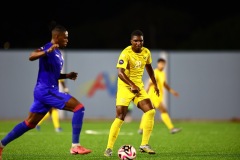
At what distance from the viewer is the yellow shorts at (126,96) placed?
11.6 m

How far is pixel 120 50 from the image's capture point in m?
29.2

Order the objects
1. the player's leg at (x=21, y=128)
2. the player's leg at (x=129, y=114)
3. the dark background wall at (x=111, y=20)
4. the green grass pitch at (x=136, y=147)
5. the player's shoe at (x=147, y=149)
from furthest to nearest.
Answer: the dark background wall at (x=111, y=20) < the player's leg at (x=129, y=114) < the player's shoe at (x=147, y=149) < the green grass pitch at (x=136, y=147) < the player's leg at (x=21, y=128)

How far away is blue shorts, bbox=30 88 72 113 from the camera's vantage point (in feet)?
34.2

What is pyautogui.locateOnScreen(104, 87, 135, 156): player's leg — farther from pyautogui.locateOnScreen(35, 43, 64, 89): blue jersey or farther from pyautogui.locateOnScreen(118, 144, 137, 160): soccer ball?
pyautogui.locateOnScreen(35, 43, 64, 89): blue jersey

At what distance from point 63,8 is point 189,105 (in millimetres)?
25787

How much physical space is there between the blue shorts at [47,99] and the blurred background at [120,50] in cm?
1608

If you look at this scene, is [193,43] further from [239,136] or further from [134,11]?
[239,136]

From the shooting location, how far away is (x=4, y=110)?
26.7 meters

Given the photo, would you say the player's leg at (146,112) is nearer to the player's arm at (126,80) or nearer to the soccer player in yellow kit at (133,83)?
the soccer player in yellow kit at (133,83)

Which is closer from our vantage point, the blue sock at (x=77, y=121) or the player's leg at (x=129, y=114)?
the blue sock at (x=77, y=121)

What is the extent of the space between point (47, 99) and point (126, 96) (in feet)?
6.15

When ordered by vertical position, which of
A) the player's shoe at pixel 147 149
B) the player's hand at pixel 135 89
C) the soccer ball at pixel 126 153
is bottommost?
the player's shoe at pixel 147 149

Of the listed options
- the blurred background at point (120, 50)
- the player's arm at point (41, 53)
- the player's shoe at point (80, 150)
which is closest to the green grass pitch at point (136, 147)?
the player's shoe at point (80, 150)

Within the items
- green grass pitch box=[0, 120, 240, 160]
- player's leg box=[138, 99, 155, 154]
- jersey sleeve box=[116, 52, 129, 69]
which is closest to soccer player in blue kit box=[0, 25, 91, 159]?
green grass pitch box=[0, 120, 240, 160]
